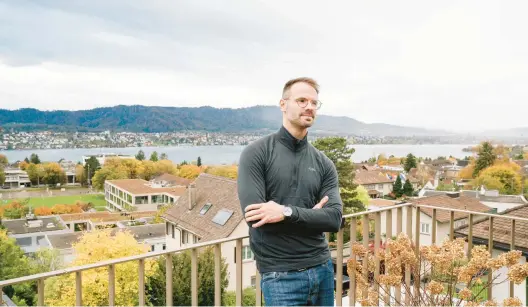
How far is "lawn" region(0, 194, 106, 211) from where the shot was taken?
55112 mm

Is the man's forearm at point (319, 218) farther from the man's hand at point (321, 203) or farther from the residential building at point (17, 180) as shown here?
the residential building at point (17, 180)

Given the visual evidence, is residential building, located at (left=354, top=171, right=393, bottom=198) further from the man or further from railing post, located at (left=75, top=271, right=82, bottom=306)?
railing post, located at (left=75, top=271, right=82, bottom=306)

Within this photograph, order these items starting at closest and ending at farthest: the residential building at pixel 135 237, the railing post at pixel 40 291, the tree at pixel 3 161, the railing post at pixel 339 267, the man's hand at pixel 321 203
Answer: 1. the railing post at pixel 40 291
2. the man's hand at pixel 321 203
3. the railing post at pixel 339 267
4. the residential building at pixel 135 237
5. the tree at pixel 3 161

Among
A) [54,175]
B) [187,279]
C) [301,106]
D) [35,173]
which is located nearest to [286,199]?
[301,106]

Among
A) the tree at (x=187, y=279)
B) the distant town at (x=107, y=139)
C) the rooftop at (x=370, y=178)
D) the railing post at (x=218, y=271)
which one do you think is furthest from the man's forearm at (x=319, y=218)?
the distant town at (x=107, y=139)

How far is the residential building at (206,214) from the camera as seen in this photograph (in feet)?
57.4

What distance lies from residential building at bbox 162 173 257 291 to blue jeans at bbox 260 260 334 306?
15.0 m

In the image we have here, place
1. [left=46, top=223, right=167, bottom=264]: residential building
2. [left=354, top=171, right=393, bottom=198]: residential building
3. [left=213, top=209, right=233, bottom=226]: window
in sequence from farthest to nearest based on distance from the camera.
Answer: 1. [left=354, top=171, right=393, bottom=198]: residential building
2. [left=46, top=223, right=167, bottom=264]: residential building
3. [left=213, top=209, right=233, bottom=226]: window

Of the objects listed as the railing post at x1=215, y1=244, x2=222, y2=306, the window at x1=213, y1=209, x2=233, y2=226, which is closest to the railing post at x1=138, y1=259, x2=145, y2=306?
the railing post at x1=215, y1=244, x2=222, y2=306

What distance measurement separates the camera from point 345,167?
23906 mm

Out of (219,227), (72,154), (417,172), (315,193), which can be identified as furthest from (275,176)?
(72,154)

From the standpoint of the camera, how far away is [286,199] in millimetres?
1714

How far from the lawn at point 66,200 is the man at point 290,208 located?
58248 mm

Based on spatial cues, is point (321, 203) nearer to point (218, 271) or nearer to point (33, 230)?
point (218, 271)
